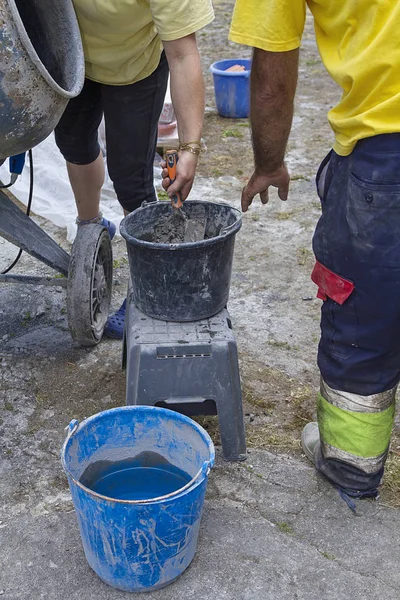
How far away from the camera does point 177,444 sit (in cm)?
209

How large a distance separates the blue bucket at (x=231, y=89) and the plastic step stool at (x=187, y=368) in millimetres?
3635

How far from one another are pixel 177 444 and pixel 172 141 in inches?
118

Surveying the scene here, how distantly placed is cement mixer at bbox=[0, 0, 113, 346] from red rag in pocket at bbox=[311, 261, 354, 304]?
0.94m

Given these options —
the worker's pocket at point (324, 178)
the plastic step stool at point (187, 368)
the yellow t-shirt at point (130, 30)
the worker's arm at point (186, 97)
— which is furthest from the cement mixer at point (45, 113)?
the worker's pocket at point (324, 178)

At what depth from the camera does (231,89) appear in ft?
18.4

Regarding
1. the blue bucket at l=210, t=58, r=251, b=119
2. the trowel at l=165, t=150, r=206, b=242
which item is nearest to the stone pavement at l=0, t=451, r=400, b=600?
the trowel at l=165, t=150, r=206, b=242

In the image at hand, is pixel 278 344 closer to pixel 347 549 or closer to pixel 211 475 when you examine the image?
pixel 211 475

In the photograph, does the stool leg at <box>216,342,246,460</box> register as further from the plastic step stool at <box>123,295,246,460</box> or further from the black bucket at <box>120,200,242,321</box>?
the black bucket at <box>120,200,242,321</box>

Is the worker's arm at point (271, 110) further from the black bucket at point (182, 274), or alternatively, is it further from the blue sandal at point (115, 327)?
the blue sandal at point (115, 327)

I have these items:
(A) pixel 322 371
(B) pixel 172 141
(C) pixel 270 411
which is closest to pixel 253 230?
(B) pixel 172 141

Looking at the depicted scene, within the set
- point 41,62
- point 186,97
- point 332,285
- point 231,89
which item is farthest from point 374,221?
point 231,89

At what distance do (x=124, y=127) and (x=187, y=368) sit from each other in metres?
0.98

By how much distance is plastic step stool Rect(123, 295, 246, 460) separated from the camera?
2252mm

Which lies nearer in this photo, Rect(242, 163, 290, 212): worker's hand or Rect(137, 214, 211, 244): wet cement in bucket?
Rect(242, 163, 290, 212): worker's hand
